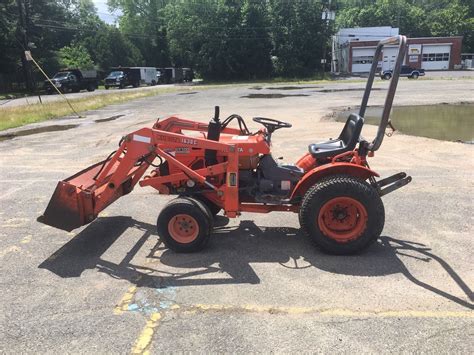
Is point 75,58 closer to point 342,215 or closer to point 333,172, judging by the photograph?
point 333,172

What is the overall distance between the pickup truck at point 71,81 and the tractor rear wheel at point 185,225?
39.4 metres

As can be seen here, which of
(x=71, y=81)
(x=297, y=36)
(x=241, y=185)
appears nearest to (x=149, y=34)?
(x=297, y=36)

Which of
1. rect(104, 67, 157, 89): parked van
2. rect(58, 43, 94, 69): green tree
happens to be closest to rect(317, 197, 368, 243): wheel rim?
rect(104, 67, 157, 89): parked van

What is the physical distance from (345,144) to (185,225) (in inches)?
77.9

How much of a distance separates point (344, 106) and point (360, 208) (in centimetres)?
1689

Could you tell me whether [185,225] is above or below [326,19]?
below

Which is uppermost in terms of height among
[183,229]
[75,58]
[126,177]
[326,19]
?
[326,19]

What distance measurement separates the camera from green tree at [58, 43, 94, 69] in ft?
A: 194

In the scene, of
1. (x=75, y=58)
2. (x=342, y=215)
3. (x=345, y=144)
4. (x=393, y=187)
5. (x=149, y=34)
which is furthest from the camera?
(x=149, y=34)

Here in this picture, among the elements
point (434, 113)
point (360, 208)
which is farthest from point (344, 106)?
point (360, 208)

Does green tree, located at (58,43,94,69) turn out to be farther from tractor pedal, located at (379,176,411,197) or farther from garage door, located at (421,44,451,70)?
tractor pedal, located at (379,176,411,197)

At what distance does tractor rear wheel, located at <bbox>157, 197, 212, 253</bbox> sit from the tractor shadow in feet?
0.40

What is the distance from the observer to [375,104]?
2117 cm

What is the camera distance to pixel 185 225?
489 centimetres
